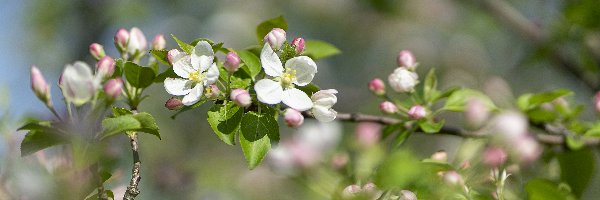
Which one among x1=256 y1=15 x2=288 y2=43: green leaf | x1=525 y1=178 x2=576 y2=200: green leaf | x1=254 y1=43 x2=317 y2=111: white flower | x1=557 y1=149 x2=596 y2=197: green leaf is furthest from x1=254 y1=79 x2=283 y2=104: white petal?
x1=557 y1=149 x2=596 y2=197: green leaf

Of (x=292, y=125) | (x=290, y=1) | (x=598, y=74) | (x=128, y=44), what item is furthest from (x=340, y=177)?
(x=290, y=1)

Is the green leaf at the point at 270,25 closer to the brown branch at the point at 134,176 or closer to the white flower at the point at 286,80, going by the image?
the white flower at the point at 286,80

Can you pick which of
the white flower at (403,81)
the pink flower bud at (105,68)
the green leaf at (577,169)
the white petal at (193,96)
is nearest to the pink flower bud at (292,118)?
the white petal at (193,96)


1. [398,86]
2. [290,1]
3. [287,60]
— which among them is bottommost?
[290,1]

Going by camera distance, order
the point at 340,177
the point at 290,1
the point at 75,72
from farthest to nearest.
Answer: the point at 290,1 → the point at 340,177 → the point at 75,72

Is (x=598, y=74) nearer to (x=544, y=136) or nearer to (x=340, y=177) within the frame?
(x=544, y=136)

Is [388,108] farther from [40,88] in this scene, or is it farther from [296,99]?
[40,88]

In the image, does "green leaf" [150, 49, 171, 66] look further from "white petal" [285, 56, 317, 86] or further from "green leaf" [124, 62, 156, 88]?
"white petal" [285, 56, 317, 86]
